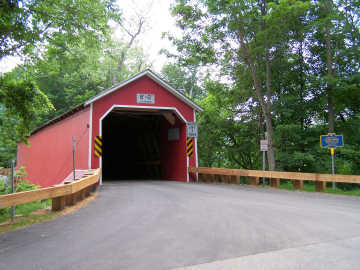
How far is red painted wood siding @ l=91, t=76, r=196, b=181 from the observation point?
14.0 metres

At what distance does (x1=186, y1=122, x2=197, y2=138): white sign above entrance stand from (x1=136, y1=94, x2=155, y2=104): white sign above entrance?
79.9 inches

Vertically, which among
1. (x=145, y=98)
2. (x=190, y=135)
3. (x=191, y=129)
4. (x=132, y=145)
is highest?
(x=145, y=98)

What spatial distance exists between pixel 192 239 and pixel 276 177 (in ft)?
26.2

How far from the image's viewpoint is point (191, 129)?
1552 cm

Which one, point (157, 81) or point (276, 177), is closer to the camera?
point (276, 177)

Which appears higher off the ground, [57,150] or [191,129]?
[191,129]

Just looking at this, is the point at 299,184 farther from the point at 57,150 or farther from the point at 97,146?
the point at 57,150

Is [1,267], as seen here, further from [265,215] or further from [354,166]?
[354,166]

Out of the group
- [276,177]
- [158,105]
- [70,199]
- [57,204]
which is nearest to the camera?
[57,204]

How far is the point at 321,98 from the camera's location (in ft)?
45.0

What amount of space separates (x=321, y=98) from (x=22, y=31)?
1134 cm

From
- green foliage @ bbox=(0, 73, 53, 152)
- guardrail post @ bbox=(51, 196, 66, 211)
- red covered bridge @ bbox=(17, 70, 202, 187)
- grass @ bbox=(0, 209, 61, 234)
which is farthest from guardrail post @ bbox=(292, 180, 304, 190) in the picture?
green foliage @ bbox=(0, 73, 53, 152)

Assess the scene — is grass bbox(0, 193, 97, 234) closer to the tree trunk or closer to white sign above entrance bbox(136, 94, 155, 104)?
white sign above entrance bbox(136, 94, 155, 104)

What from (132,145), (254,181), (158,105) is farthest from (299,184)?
(132,145)
